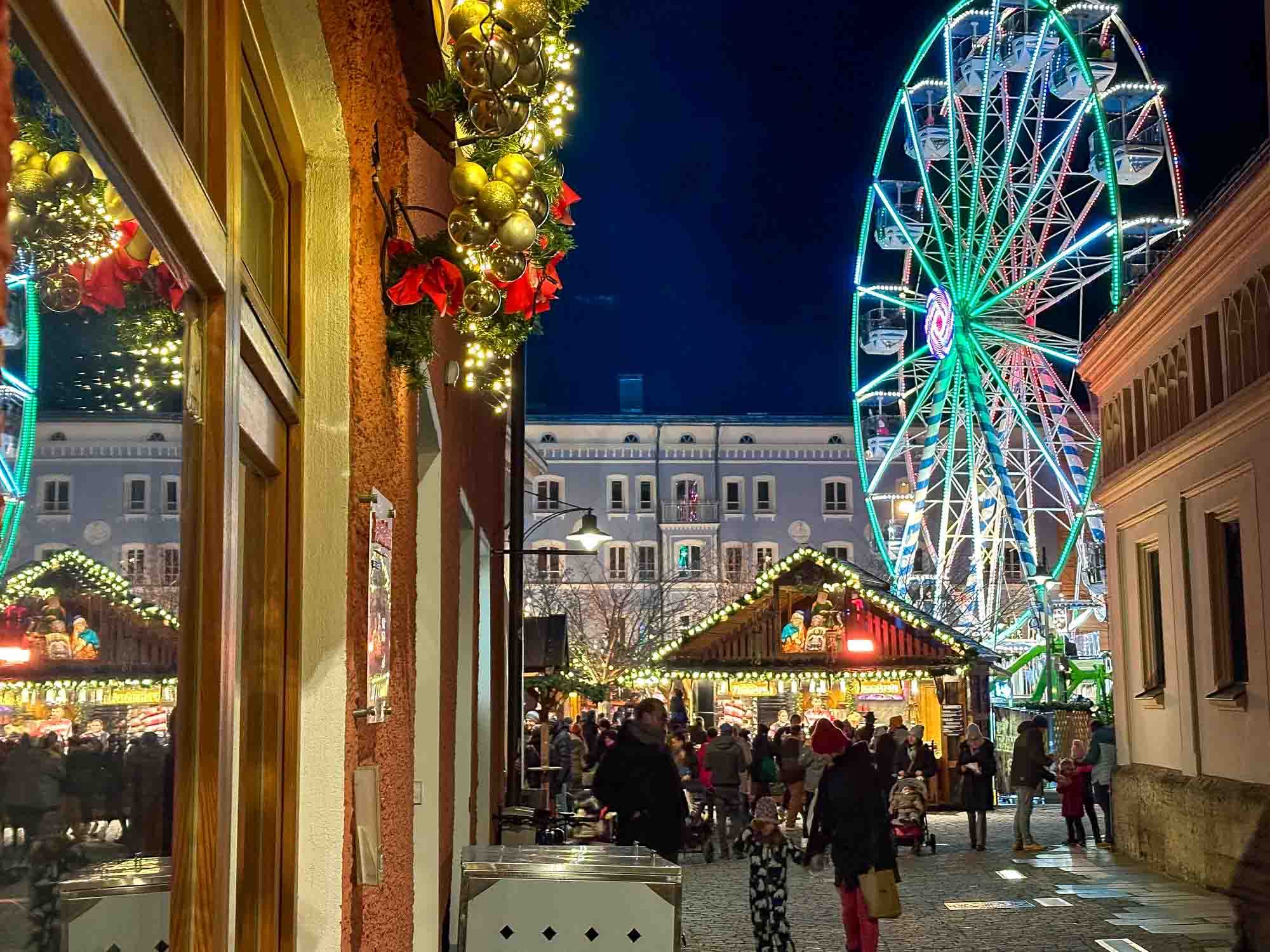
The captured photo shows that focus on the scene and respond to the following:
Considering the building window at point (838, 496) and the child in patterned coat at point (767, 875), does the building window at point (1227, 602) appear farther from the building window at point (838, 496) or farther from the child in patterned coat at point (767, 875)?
the building window at point (838, 496)

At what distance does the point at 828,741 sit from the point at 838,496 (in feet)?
183

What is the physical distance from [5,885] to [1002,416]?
36.0 meters

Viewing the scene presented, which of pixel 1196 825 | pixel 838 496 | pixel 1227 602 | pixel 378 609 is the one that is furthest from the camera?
pixel 838 496

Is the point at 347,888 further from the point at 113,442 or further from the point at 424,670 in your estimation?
the point at 424,670

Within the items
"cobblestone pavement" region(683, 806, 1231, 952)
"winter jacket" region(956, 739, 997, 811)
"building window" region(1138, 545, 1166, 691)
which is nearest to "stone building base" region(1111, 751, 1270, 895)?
"cobblestone pavement" region(683, 806, 1231, 952)

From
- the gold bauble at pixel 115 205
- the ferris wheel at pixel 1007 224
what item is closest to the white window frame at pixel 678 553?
the ferris wheel at pixel 1007 224

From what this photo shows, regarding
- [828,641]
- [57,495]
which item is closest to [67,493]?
[57,495]

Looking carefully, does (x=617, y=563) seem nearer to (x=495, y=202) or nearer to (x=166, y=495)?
(x=495, y=202)

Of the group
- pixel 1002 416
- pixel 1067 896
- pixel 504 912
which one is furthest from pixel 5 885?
pixel 1002 416

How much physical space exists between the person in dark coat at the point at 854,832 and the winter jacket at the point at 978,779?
33.1 feet

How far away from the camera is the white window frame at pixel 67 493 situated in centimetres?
139

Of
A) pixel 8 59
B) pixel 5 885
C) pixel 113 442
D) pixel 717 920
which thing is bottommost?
pixel 717 920

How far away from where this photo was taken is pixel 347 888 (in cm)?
365

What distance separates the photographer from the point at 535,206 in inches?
177
